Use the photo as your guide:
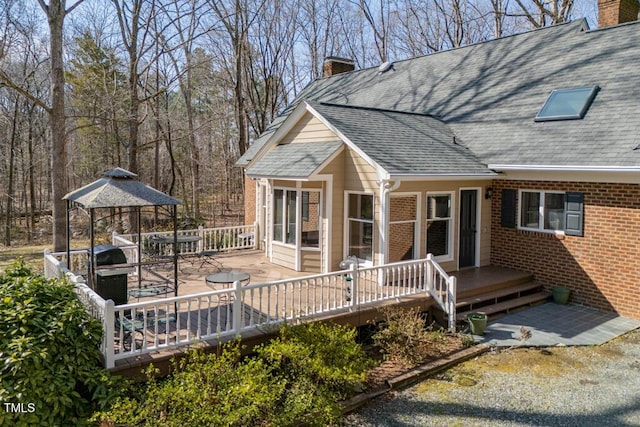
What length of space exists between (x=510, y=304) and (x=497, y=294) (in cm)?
34

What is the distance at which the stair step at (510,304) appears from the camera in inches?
367

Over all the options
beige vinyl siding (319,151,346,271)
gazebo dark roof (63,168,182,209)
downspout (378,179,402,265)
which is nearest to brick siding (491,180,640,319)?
downspout (378,179,402,265)

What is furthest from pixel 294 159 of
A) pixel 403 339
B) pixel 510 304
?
pixel 510 304

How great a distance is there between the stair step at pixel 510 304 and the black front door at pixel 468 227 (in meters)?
1.75

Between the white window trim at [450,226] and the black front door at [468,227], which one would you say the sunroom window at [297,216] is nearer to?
the white window trim at [450,226]

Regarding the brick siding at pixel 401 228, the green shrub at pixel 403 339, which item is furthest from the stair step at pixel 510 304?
the brick siding at pixel 401 228

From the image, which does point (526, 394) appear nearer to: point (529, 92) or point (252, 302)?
point (252, 302)

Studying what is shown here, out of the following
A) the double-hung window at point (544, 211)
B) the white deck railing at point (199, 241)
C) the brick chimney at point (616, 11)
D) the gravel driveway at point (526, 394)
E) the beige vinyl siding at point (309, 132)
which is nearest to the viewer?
the gravel driveway at point (526, 394)

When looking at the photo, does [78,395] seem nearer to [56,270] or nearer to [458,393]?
[56,270]

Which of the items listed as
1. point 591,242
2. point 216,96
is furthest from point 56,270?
point 216,96

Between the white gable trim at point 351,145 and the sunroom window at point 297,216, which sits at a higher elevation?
the white gable trim at point 351,145

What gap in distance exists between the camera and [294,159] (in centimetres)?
1091

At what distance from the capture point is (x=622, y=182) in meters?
9.26

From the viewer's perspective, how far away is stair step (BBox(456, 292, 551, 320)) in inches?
367
